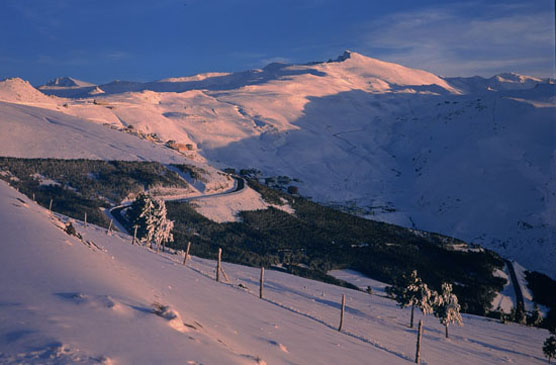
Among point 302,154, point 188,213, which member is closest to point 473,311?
point 188,213

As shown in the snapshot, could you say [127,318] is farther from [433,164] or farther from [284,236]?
[433,164]

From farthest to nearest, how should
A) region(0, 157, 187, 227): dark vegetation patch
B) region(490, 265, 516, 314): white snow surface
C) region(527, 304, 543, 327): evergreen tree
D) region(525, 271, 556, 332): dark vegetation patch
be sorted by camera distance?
region(0, 157, 187, 227): dark vegetation patch < region(490, 265, 516, 314): white snow surface < region(525, 271, 556, 332): dark vegetation patch < region(527, 304, 543, 327): evergreen tree

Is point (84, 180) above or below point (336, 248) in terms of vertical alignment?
above

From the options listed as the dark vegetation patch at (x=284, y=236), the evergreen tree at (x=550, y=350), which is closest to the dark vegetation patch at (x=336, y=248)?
the dark vegetation patch at (x=284, y=236)

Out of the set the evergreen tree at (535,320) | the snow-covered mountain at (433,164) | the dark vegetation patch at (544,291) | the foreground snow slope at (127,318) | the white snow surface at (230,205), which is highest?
the snow-covered mountain at (433,164)

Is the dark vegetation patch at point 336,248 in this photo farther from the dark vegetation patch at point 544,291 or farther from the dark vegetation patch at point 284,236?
the dark vegetation patch at point 544,291

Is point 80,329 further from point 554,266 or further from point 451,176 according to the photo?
point 451,176

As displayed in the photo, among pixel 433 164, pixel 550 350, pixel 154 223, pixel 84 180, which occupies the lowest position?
pixel 550 350

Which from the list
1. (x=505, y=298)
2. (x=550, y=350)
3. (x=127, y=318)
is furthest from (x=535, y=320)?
(x=127, y=318)

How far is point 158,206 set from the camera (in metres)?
57.0

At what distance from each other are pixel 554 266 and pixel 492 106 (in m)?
116

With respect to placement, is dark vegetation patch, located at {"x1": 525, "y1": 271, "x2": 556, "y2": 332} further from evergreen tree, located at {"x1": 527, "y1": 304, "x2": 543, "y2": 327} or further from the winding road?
the winding road

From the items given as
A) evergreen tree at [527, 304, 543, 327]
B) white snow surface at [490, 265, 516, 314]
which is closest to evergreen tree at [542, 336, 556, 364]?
evergreen tree at [527, 304, 543, 327]

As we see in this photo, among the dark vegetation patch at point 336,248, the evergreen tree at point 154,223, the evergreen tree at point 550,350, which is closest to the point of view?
the evergreen tree at point 550,350
